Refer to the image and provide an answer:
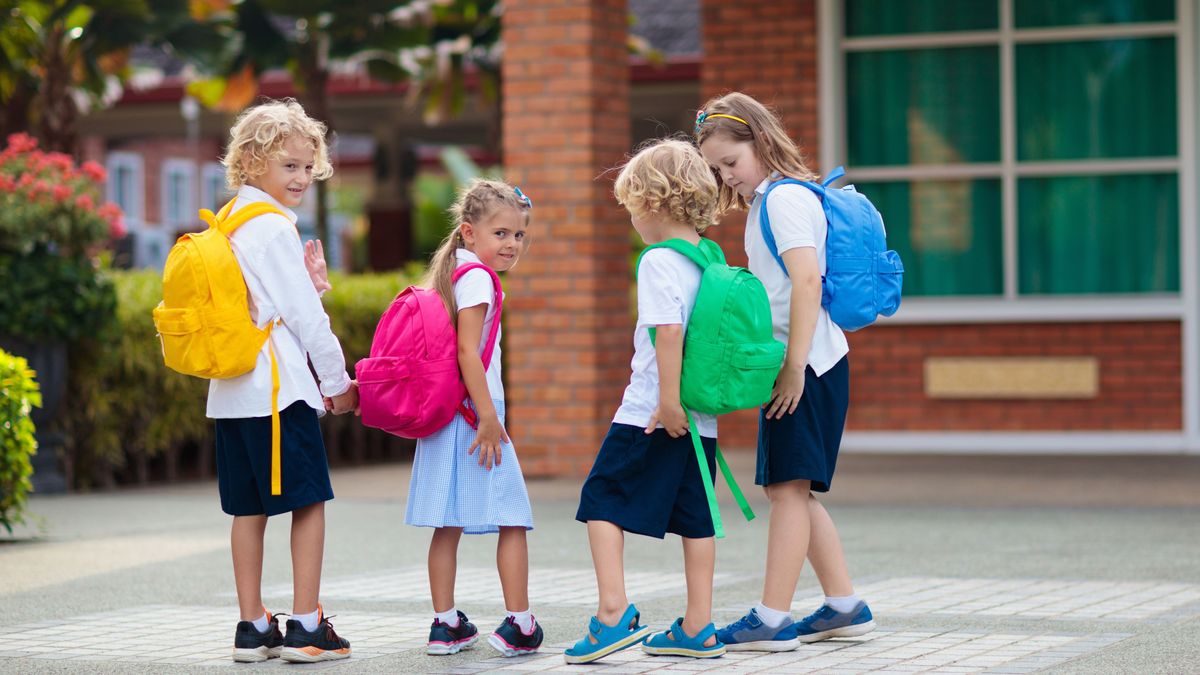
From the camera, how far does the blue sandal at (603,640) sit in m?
5.38

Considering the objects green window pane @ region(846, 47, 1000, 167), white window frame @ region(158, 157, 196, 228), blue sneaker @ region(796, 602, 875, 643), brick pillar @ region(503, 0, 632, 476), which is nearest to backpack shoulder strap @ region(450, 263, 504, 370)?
blue sneaker @ region(796, 602, 875, 643)

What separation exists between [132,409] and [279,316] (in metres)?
6.66

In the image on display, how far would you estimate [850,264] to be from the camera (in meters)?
5.62

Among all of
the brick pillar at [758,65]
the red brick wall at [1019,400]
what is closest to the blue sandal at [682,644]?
the brick pillar at [758,65]

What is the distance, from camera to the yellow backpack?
A: 17.9 feet

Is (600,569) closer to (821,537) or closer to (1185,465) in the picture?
(821,537)

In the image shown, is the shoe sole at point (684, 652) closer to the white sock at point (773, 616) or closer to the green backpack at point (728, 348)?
the white sock at point (773, 616)

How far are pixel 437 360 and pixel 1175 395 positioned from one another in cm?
829

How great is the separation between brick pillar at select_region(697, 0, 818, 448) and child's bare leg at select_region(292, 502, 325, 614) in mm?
7658

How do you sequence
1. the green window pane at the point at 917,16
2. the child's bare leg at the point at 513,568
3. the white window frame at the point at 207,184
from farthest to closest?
the white window frame at the point at 207,184
the green window pane at the point at 917,16
the child's bare leg at the point at 513,568

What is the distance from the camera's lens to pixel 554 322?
1134 cm

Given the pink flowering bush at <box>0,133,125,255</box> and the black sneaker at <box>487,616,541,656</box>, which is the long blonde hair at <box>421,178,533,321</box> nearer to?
the black sneaker at <box>487,616,541,656</box>

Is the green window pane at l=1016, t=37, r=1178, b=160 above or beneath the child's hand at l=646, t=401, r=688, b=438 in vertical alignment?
above

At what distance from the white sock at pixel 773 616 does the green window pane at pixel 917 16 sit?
8.26 meters
